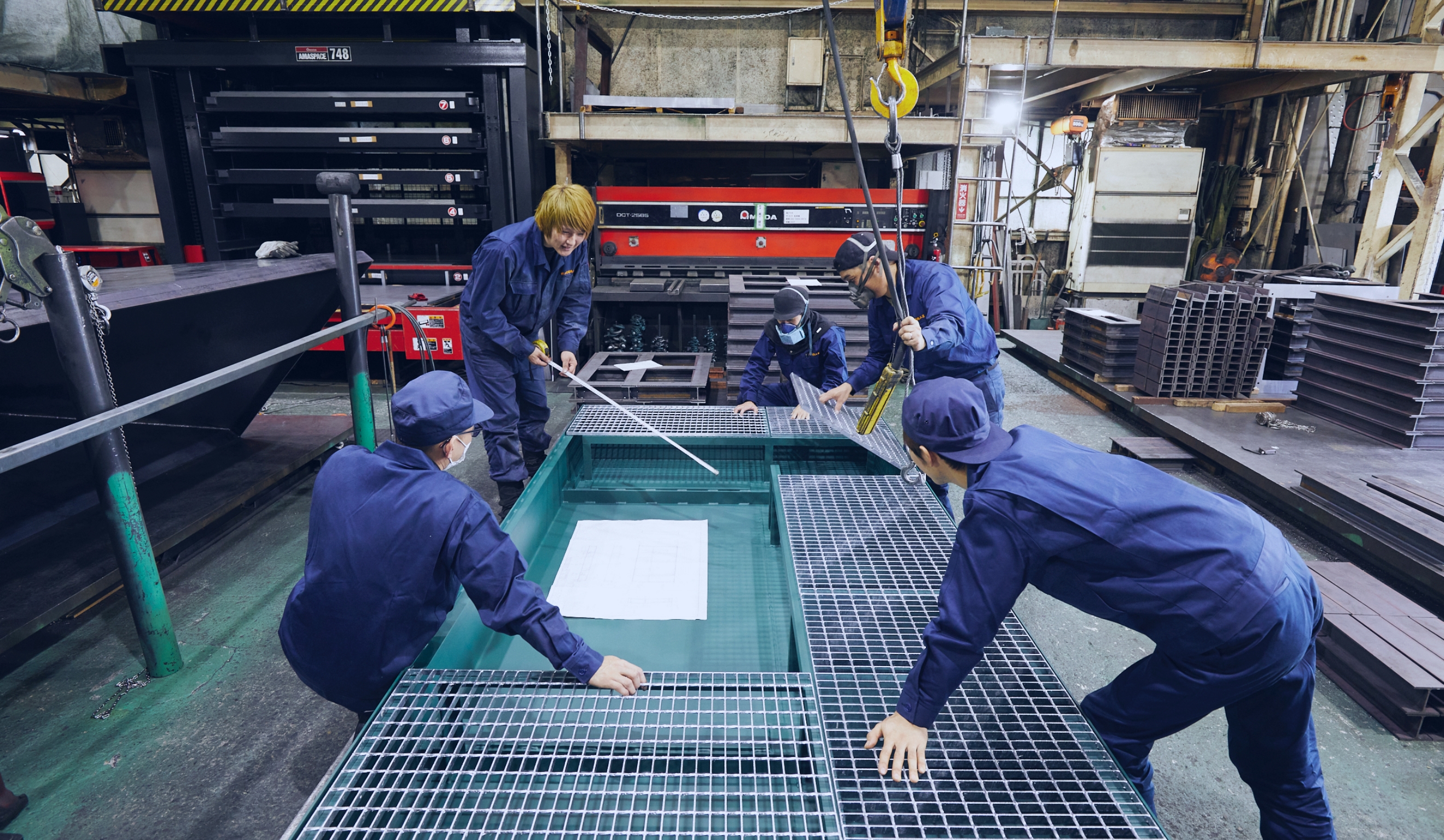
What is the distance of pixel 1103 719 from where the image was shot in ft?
5.36

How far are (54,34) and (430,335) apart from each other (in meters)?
4.08

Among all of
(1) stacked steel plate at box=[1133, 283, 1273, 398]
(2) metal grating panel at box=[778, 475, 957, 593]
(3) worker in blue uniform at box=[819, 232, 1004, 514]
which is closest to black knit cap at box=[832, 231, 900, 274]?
(3) worker in blue uniform at box=[819, 232, 1004, 514]

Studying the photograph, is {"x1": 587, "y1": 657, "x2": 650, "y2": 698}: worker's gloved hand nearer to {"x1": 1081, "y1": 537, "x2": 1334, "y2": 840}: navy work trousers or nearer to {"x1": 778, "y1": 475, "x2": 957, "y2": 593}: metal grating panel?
{"x1": 778, "y1": 475, "x2": 957, "y2": 593}: metal grating panel

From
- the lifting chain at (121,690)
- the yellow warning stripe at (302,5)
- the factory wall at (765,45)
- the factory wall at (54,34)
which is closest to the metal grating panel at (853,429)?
the lifting chain at (121,690)

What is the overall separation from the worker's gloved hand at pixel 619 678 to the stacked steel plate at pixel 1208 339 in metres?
5.01

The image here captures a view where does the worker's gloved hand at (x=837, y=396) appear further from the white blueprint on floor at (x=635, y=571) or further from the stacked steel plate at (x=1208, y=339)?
→ the stacked steel plate at (x=1208, y=339)

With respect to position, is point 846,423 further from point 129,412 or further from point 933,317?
point 129,412

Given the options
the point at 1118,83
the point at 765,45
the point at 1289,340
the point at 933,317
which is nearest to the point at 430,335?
the point at 933,317

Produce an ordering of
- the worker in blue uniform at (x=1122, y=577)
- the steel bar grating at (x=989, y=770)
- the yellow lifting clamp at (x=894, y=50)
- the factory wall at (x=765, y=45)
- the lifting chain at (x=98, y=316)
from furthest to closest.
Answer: the factory wall at (x=765, y=45) < the lifting chain at (x=98, y=316) < the yellow lifting clamp at (x=894, y=50) < the worker in blue uniform at (x=1122, y=577) < the steel bar grating at (x=989, y=770)

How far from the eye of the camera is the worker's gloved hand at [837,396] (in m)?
3.34

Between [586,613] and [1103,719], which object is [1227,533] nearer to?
[1103,719]

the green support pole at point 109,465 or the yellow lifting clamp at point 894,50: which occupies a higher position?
the yellow lifting clamp at point 894,50

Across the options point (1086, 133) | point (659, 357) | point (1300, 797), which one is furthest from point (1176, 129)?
point (1300, 797)

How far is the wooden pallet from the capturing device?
2307 millimetres
